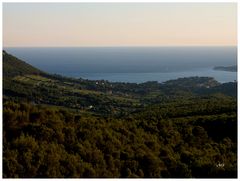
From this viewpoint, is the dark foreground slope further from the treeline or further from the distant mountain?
the distant mountain

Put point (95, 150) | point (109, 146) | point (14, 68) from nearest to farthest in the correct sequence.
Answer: point (95, 150), point (109, 146), point (14, 68)

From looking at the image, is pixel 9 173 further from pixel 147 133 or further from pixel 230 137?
pixel 230 137

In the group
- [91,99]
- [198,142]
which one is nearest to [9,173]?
[198,142]

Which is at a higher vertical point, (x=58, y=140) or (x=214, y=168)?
(x=58, y=140)

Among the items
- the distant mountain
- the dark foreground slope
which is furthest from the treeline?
the distant mountain

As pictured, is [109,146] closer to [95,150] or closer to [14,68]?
[95,150]

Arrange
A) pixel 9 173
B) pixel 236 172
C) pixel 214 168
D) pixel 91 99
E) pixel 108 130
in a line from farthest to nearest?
pixel 91 99 → pixel 108 130 → pixel 214 168 → pixel 236 172 → pixel 9 173

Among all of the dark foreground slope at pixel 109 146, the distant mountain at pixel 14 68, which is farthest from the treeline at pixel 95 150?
the distant mountain at pixel 14 68

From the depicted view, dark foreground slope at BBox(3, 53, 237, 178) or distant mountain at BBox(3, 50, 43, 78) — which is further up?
distant mountain at BBox(3, 50, 43, 78)

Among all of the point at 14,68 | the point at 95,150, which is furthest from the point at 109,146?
the point at 14,68
